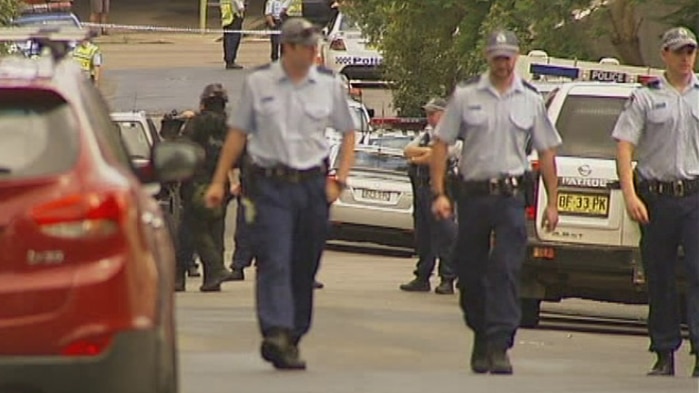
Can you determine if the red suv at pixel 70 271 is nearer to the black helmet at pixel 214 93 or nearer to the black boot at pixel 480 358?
the black boot at pixel 480 358

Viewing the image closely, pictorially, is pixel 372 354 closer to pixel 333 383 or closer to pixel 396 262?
pixel 333 383

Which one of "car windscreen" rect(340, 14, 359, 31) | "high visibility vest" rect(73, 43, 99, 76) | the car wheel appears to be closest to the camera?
the car wheel

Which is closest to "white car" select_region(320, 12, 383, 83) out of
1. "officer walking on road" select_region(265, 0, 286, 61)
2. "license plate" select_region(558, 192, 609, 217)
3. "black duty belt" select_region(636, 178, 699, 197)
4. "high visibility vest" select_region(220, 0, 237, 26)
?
"officer walking on road" select_region(265, 0, 286, 61)

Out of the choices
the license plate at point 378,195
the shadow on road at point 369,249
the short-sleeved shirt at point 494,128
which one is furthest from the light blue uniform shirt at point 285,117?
the shadow on road at point 369,249

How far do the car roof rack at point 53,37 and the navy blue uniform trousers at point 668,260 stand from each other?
404cm

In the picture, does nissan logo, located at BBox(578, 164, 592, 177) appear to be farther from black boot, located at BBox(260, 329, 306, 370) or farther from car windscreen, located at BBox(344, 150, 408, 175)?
car windscreen, located at BBox(344, 150, 408, 175)

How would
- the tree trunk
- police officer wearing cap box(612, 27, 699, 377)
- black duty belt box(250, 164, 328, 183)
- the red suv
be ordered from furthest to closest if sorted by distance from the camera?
the tree trunk < police officer wearing cap box(612, 27, 699, 377) < black duty belt box(250, 164, 328, 183) < the red suv

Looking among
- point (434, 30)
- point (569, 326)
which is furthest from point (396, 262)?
point (569, 326)

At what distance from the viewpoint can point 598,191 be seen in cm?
1533

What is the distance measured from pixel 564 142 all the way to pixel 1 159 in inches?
340

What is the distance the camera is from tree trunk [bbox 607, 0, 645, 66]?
2361cm

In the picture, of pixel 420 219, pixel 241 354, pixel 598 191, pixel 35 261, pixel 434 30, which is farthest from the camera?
pixel 434 30

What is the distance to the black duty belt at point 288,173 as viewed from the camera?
1095 cm

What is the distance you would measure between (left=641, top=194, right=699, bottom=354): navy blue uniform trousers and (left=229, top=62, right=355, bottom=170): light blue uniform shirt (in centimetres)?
192
